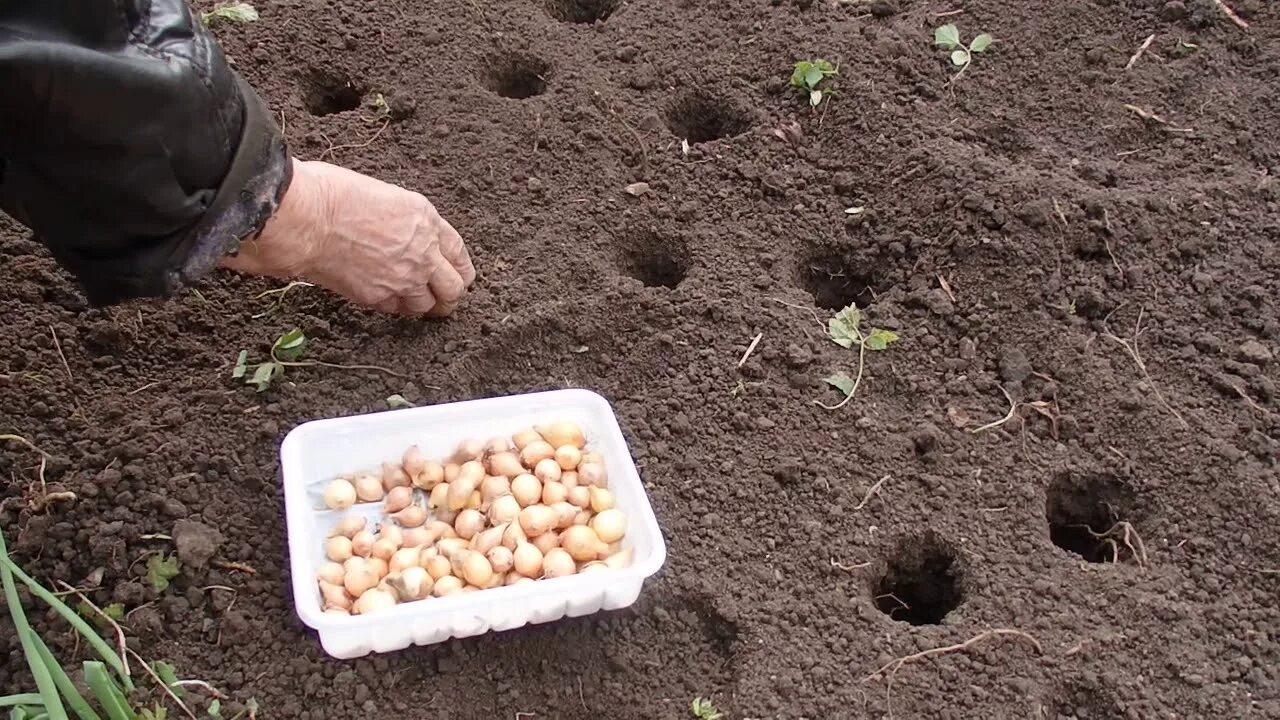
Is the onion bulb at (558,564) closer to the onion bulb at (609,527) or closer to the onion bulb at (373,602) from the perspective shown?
the onion bulb at (609,527)

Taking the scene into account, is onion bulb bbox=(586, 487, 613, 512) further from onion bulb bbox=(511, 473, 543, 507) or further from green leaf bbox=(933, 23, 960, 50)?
green leaf bbox=(933, 23, 960, 50)

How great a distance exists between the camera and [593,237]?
1.99 meters

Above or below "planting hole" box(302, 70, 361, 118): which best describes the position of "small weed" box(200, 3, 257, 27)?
above

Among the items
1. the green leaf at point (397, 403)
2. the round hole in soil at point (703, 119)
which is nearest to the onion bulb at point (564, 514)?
the green leaf at point (397, 403)

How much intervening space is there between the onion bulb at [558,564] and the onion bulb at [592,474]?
0.42 ft

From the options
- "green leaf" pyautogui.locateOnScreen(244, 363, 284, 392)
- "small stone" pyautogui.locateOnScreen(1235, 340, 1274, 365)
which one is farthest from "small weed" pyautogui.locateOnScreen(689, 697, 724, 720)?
"small stone" pyautogui.locateOnScreen(1235, 340, 1274, 365)

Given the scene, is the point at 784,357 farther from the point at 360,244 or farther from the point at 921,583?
the point at 360,244

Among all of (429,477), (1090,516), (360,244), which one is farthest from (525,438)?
(1090,516)

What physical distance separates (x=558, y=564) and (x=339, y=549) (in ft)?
1.02

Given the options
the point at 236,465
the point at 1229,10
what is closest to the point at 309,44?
the point at 236,465

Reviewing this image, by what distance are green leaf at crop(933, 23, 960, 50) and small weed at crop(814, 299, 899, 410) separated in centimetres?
72

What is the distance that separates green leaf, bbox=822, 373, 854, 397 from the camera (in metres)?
1.79

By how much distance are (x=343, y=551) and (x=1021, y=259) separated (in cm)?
122

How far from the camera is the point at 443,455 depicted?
1.68 meters
